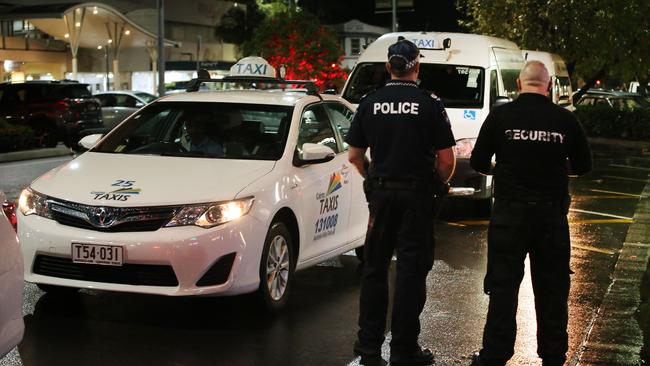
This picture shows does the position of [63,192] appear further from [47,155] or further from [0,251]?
[47,155]

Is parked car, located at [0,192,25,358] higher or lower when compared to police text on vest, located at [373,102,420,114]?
lower

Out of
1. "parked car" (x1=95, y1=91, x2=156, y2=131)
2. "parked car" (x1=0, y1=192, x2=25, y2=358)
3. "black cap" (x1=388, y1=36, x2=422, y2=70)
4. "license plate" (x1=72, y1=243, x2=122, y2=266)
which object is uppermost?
"black cap" (x1=388, y1=36, x2=422, y2=70)

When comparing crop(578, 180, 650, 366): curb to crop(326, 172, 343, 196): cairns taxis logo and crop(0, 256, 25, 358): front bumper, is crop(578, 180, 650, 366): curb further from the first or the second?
crop(0, 256, 25, 358): front bumper

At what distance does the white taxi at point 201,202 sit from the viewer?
6184 millimetres

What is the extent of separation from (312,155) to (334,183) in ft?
2.19

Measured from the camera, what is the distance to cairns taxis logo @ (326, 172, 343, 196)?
Result: 24.9ft

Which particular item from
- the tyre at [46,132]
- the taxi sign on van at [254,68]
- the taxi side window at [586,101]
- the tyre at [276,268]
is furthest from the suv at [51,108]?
the tyre at [276,268]

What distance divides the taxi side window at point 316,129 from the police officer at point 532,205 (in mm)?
2433

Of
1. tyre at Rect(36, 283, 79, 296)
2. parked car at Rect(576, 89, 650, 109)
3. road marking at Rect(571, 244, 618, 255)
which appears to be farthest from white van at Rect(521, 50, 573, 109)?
tyre at Rect(36, 283, 79, 296)

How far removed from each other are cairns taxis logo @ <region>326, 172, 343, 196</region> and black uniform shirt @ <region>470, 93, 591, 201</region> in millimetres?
2484

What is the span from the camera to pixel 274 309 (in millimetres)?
6785

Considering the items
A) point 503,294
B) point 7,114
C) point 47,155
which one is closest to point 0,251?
point 503,294

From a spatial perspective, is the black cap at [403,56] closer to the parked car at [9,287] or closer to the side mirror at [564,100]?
the parked car at [9,287]

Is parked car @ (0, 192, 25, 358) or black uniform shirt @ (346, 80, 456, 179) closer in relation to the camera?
parked car @ (0, 192, 25, 358)
